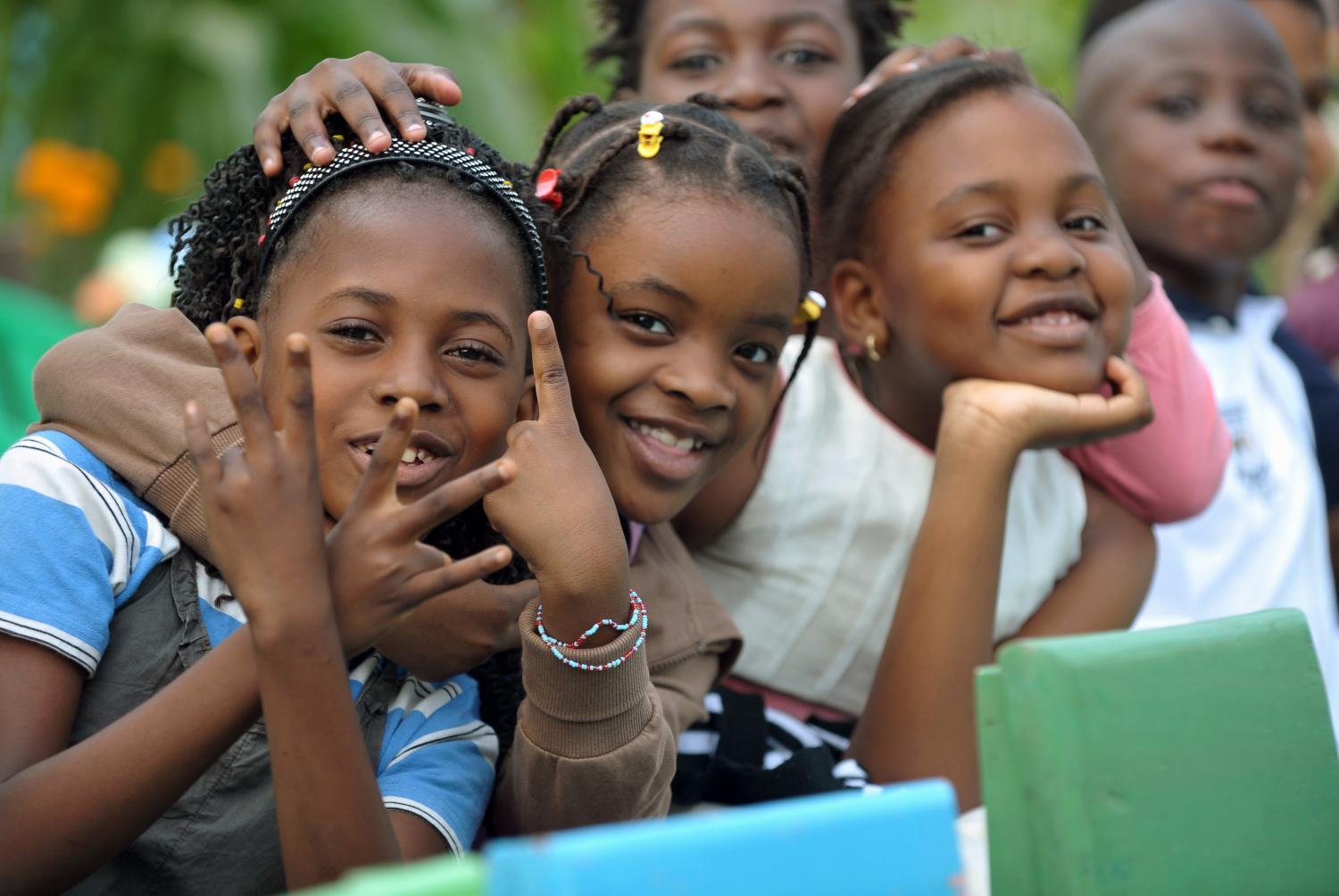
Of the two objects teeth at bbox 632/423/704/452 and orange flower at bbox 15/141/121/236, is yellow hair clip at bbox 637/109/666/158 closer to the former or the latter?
teeth at bbox 632/423/704/452

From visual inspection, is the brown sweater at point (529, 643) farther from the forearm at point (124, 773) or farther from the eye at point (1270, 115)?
the eye at point (1270, 115)

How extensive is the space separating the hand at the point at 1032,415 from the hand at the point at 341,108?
98cm

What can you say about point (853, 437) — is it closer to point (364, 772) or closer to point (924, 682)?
point (924, 682)

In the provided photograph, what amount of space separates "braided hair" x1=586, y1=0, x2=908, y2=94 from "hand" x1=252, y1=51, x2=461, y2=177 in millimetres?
1221

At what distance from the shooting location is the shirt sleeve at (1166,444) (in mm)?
2678

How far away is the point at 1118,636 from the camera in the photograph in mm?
1383

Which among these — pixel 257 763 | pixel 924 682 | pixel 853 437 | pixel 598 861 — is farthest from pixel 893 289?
pixel 598 861

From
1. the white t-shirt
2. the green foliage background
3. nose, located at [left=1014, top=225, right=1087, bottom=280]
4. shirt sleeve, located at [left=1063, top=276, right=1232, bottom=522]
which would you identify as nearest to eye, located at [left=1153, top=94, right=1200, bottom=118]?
the white t-shirt

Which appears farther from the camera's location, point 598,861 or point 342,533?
point 342,533

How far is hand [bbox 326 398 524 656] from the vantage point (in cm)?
138

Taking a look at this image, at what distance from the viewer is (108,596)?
1.68 metres

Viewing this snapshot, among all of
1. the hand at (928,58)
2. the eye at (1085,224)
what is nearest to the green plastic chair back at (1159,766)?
the eye at (1085,224)

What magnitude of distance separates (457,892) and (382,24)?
6.17m

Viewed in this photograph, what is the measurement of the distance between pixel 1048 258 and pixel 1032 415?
27cm
